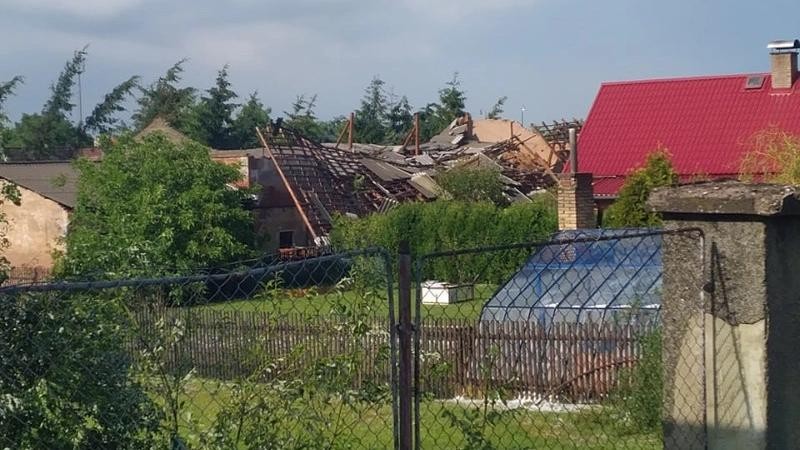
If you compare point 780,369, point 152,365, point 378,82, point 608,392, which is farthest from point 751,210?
point 378,82

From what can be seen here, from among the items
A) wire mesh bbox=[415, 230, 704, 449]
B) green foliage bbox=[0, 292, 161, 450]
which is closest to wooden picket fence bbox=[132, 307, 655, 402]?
wire mesh bbox=[415, 230, 704, 449]

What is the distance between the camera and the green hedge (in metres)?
31.3

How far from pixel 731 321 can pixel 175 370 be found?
2320 millimetres

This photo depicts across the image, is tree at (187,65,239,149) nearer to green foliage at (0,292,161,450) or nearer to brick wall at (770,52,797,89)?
brick wall at (770,52,797,89)

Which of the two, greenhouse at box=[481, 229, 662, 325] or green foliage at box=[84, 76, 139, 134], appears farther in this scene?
green foliage at box=[84, 76, 139, 134]

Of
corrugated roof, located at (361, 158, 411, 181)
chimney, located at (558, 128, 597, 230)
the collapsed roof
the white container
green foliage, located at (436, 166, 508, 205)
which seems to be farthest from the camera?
corrugated roof, located at (361, 158, 411, 181)

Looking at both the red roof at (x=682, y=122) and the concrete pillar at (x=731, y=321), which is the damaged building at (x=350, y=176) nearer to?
the red roof at (x=682, y=122)

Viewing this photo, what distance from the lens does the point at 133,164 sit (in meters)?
31.6

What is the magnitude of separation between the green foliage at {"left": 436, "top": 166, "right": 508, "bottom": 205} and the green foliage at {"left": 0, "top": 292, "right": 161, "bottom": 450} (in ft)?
113

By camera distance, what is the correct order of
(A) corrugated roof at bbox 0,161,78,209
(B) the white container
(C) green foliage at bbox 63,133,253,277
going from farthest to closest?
(A) corrugated roof at bbox 0,161,78,209 < (C) green foliage at bbox 63,133,253,277 < (B) the white container

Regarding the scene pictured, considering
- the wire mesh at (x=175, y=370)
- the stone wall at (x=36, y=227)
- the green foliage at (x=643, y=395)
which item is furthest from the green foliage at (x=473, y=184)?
the wire mesh at (x=175, y=370)

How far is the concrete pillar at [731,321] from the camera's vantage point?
15.1 ft

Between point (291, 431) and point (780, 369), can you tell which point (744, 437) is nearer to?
point (780, 369)

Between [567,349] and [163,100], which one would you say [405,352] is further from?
[163,100]
